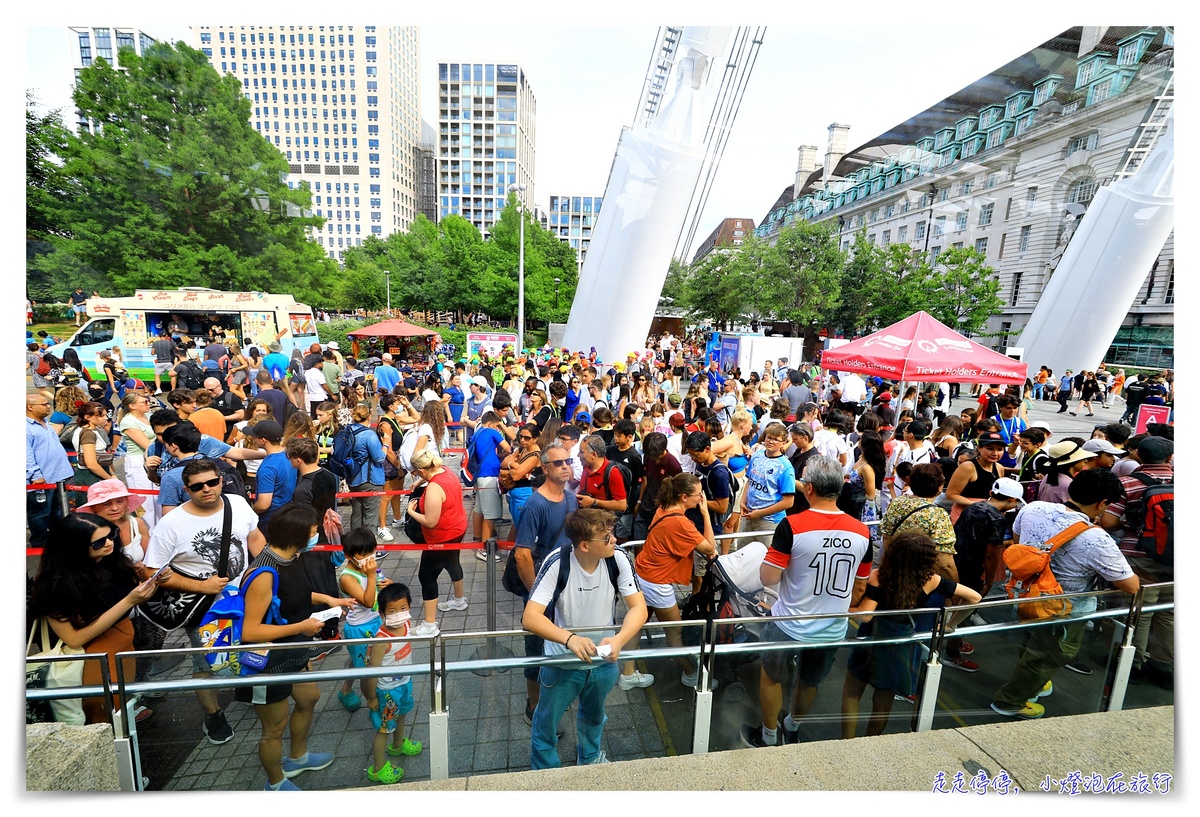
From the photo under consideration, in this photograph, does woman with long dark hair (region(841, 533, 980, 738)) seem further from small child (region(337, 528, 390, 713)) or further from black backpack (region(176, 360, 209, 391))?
black backpack (region(176, 360, 209, 391))

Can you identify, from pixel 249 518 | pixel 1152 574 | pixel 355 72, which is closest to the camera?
pixel 249 518

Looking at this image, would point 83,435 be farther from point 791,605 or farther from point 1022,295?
point 1022,295

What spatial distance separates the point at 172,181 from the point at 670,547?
31511 mm

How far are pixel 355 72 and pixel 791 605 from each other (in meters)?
117

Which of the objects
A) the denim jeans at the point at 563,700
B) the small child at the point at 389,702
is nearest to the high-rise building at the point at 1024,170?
the denim jeans at the point at 563,700

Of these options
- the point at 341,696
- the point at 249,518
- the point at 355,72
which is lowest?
the point at 341,696

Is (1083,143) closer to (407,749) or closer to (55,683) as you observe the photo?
(407,749)

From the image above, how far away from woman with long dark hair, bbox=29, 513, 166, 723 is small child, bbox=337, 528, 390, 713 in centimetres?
97

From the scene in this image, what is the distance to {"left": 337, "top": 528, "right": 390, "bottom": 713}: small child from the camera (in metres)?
2.83

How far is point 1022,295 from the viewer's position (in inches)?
1410

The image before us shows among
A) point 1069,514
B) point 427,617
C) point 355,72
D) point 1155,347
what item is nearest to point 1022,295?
point 1155,347

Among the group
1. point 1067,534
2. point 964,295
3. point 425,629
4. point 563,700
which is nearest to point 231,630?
point 425,629

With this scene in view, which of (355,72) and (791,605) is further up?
(355,72)

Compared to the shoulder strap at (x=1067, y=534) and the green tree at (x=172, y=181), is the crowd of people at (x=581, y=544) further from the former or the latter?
the green tree at (x=172, y=181)
